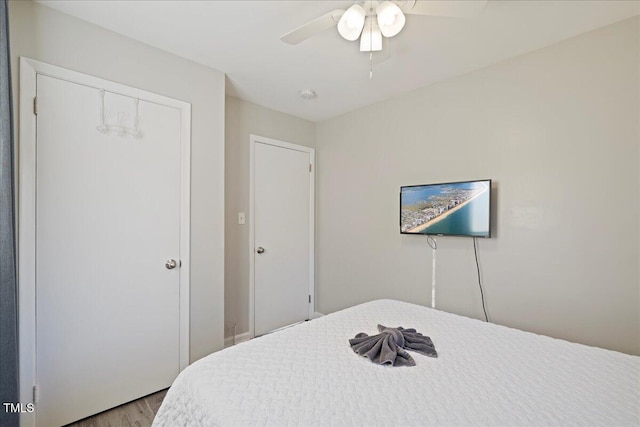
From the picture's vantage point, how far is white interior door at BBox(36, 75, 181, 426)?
5.70 feet

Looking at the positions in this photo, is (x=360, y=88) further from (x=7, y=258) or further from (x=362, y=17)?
(x=7, y=258)

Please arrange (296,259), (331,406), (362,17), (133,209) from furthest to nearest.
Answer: (296,259) → (133,209) → (362,17) → (331,406)

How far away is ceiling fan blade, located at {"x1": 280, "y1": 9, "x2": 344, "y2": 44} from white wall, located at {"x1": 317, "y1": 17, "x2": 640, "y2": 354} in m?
1.51

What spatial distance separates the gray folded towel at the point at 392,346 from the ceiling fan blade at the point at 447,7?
4.92 ft

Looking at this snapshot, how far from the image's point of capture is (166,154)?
7.12 feet

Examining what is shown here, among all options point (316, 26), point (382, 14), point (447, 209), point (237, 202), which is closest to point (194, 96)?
point (237, 202)

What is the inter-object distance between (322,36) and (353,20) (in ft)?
2.16

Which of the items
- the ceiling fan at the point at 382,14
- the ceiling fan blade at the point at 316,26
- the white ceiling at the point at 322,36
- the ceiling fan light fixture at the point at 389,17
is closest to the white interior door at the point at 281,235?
the white ceiling at the point at 322,36

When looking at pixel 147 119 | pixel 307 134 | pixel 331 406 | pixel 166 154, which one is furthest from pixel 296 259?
pixel 331 406

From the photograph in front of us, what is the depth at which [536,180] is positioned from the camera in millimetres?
2094

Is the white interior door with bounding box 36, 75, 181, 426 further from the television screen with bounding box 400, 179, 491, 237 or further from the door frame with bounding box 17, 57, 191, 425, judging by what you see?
the television screen with bounding box 400, 179, 491, 237

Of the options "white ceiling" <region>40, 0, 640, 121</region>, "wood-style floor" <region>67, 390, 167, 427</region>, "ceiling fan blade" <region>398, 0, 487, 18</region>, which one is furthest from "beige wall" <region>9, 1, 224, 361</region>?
"ceiling fan blade" <region>398, 0, 487, 18</region>

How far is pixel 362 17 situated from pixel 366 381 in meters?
1.55

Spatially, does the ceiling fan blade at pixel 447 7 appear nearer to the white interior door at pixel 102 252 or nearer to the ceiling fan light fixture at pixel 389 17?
the ceiling fan light fixture at pixel 389 17
